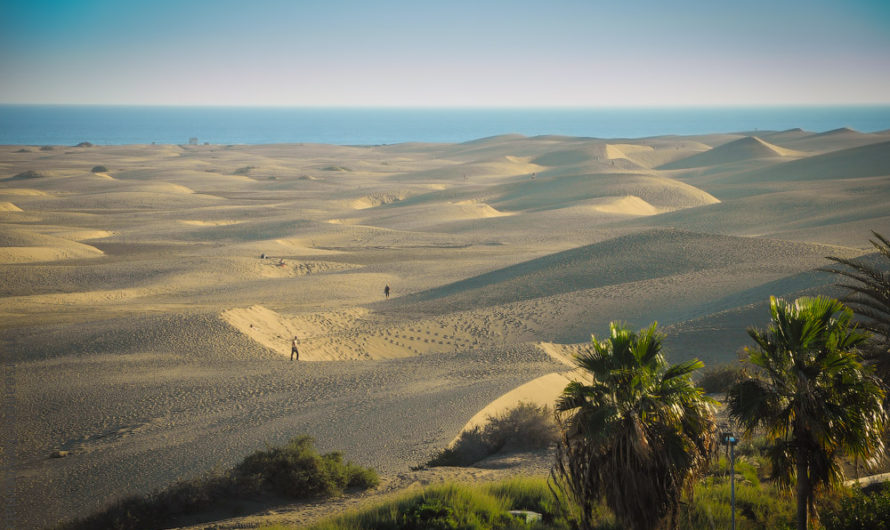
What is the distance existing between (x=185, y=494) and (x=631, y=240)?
84.9 ft

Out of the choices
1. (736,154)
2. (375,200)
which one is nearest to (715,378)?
(375,200)

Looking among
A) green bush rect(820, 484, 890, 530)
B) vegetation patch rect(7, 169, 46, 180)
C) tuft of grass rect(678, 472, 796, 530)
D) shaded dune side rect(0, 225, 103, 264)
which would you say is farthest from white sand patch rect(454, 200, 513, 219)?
vegetation patch rect(7, 169, 46, 180)

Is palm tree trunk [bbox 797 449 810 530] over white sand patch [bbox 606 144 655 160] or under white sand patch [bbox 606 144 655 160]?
under

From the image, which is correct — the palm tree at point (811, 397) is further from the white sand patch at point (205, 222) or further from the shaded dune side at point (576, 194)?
the shaded dune side at point (576, 194)

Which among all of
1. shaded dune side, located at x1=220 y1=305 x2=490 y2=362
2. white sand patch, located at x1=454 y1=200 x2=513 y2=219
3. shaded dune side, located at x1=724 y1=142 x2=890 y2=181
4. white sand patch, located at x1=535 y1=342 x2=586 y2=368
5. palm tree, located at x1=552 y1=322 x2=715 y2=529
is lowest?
shaded dune side, located at x1=220 y1=305 x2=490 y2=362

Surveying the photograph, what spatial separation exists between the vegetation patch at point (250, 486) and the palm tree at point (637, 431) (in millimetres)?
4946

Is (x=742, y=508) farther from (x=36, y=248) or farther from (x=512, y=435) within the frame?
(x=36, y=248)

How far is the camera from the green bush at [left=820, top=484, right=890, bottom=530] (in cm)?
800

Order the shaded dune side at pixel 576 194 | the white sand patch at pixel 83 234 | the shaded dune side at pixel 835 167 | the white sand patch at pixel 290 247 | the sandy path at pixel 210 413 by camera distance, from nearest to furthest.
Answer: the sandy path at pixel 210 413 → the white sand patch at pixel 290 247 → the white sand patch at pixel 83 234 → the shaded dune side at pixel 576 194 → the shaded dune side at pixel 835 167

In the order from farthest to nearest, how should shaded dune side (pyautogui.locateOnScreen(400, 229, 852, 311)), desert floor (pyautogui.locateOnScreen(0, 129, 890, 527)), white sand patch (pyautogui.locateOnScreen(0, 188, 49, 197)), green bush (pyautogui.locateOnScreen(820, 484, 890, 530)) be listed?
white sand patch (pyautogui.locateOnScreen(0, 188, 49, 197)) → shaded dune side (pyautogui.locateOnScreen(400, 229, 852, 311)) → desert floor (pyautogui.locateOnScreen(0, 129, 890, 527)) → green bush (pyautogui.locateOnScreen(820, 484, 890, 530))

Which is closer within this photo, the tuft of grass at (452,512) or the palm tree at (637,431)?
the palm tree at (637,431)

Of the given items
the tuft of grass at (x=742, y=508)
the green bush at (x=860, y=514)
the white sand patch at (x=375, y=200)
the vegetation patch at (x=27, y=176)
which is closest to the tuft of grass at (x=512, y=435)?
the tuft of grass at (x=742, y=508)

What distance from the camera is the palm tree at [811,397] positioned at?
7.38 metres

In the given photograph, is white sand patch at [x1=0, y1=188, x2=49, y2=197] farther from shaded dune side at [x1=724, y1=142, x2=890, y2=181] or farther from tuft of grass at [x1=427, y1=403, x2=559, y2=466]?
shaded dune side at [x1=724, y1=142, x2=890, y2=181]
